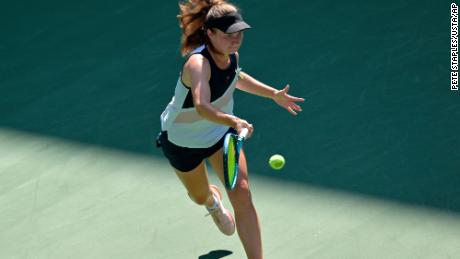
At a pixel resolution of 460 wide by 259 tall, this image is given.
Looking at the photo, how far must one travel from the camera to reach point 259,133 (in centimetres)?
668

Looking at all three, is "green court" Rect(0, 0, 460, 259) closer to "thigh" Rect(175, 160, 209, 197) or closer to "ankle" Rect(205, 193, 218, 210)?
"ankle" Rect(205, 193, 218, 210)

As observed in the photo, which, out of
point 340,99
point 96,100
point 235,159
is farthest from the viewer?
point 96,100

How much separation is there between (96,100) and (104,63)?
0.58 meters

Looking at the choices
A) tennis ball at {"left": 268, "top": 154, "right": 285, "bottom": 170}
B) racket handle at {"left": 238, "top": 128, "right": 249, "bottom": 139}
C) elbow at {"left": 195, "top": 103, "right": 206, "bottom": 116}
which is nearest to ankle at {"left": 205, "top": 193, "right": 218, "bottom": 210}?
tennis ball at {"left": 268, "top": 154, "right": 285, "bottom": 170}

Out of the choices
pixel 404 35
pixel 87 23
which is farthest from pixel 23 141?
pixel 404 35

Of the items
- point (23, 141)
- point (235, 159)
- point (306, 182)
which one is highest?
point (235, 159)

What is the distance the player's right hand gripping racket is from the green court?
719 mm

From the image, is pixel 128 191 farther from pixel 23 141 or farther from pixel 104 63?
pixel 104 63

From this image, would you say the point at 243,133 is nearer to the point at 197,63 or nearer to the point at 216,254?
the point at 197,63

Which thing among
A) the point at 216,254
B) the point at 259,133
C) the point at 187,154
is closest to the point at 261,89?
the point at 187,154

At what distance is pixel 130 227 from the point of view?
580 centimetres

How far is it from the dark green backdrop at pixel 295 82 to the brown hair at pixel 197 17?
138cm

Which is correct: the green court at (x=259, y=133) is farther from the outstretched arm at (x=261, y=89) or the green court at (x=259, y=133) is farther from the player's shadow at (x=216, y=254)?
the outstretched arm at (x=261, y=89)

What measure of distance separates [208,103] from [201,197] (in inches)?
33.8
